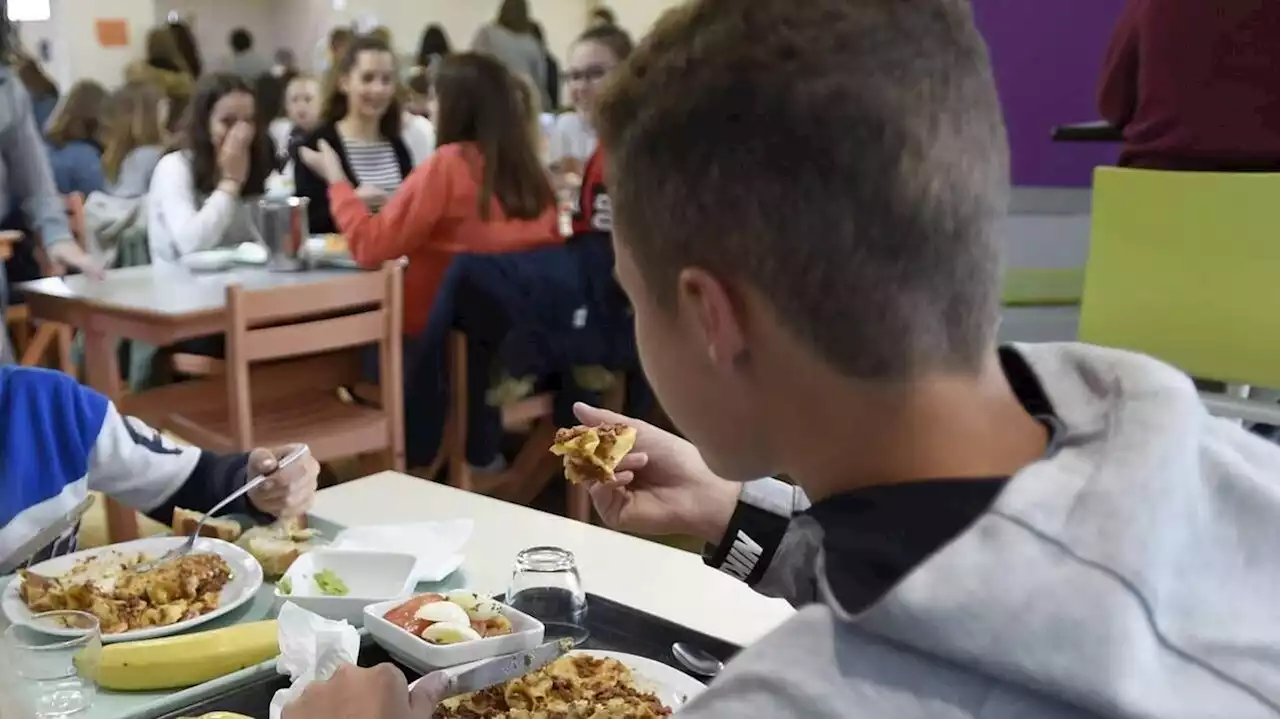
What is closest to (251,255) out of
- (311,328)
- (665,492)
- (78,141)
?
(311,328)

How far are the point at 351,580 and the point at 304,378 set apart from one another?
2.17 meters

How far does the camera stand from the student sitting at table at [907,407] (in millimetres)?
575

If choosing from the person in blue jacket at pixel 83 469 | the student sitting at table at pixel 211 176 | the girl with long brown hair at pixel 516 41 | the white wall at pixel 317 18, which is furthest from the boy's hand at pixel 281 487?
the white wall at pixel 317 18

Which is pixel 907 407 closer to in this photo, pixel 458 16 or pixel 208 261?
pixel 208 261

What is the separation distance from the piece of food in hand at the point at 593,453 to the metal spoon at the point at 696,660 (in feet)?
0.60

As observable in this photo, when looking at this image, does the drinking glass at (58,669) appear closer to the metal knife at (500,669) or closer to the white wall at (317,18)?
the metal knife at (500,669)

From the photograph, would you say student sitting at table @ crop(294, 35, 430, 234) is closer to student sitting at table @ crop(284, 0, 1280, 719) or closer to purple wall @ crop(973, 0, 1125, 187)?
purple wall @ crop(973, 0, 1125, 187)

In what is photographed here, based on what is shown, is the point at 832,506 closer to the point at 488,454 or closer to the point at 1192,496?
the point at 1192,496

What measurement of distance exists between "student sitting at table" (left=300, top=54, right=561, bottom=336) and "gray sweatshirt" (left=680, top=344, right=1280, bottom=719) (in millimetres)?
2925

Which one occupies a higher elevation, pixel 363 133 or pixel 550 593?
pixel 363 133

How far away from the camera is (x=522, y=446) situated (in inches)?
146

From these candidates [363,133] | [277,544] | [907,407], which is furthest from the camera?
[363,133]

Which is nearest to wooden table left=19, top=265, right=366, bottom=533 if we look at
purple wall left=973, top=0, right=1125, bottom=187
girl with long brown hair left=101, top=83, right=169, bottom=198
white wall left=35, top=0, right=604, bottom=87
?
girl with long brown hair left=101, top=83, right=169, bottom=198

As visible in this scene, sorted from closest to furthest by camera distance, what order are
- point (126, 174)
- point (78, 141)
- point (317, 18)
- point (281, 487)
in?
point (281, 487) → point (126, 174) → point (78, 141) → point (317, 18)
